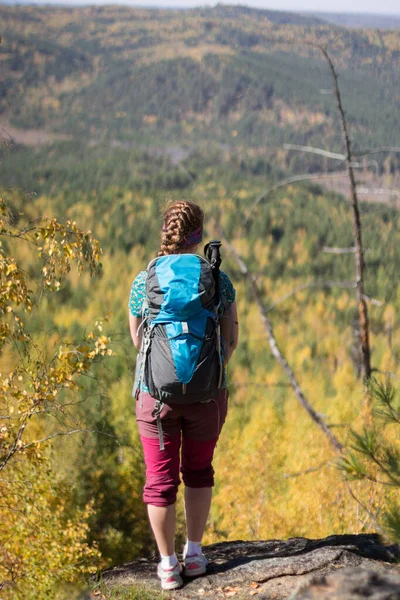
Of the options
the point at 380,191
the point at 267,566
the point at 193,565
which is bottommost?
the point at 267,566

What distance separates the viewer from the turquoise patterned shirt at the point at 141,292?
3172 mm

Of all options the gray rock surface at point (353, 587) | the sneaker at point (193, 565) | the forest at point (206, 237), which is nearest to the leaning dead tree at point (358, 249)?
the forest at point (206, 237)

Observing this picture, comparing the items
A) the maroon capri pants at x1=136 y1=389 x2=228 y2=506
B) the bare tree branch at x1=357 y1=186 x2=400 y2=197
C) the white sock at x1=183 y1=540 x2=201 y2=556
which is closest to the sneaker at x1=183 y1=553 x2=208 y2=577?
the white sock at x1=183 y1=540 x2=201 y2=556

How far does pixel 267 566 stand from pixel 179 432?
103 centimetres

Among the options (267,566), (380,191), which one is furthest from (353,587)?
(380,191)

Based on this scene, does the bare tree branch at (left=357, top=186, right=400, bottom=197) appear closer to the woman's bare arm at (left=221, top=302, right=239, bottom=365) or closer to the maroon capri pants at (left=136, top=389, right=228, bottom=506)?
the woman's bare arm at (left=221, top=302, right=239, bottom=365)

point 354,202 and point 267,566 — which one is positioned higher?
point 354,202

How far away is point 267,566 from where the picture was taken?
375cm

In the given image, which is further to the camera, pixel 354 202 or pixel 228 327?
pixel 354 202

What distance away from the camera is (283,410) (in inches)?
1603

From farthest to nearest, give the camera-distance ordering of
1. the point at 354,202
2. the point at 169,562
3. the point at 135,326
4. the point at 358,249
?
the point at 358,249
the point at 354,202
the point at 169,562
the point at 135,326

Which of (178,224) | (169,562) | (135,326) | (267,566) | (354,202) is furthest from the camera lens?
(354,202)

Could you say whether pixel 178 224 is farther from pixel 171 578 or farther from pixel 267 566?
pixel 267 566

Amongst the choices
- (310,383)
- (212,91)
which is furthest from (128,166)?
(310,383)
